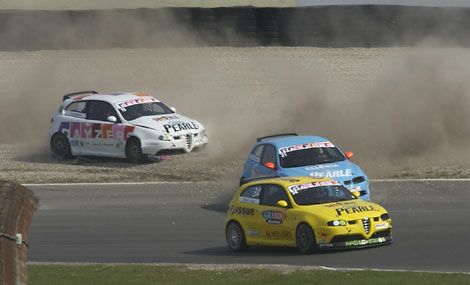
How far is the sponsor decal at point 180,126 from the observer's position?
24.7m

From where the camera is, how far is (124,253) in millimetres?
16344

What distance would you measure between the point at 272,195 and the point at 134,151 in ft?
29.3

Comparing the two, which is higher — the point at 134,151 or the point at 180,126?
the point at 180,126

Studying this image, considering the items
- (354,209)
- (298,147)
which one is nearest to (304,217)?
(354,209)

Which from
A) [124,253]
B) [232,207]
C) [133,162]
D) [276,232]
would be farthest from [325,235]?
[133,162]

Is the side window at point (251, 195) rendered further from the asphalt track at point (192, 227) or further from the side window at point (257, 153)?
the side window at point (257, 153)

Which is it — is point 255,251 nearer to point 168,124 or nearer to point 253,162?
point 253,162

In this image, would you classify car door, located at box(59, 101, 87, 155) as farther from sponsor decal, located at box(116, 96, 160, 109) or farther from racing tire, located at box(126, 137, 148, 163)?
racing tire, located at box(126, 137, 148, 163)

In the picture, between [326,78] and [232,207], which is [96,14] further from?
[232,207]

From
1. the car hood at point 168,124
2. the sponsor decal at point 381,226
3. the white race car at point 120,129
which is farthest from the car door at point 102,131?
the sponsor decal at point 381,226

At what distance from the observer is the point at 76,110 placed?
84.8ft

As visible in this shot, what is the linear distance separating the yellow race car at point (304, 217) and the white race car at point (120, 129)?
815 cm

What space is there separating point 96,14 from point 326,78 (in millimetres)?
6982

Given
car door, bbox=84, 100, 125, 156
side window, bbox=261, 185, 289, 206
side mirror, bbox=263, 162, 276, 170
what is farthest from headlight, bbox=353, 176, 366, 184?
car door, bbox=84, 100, 125, 156
